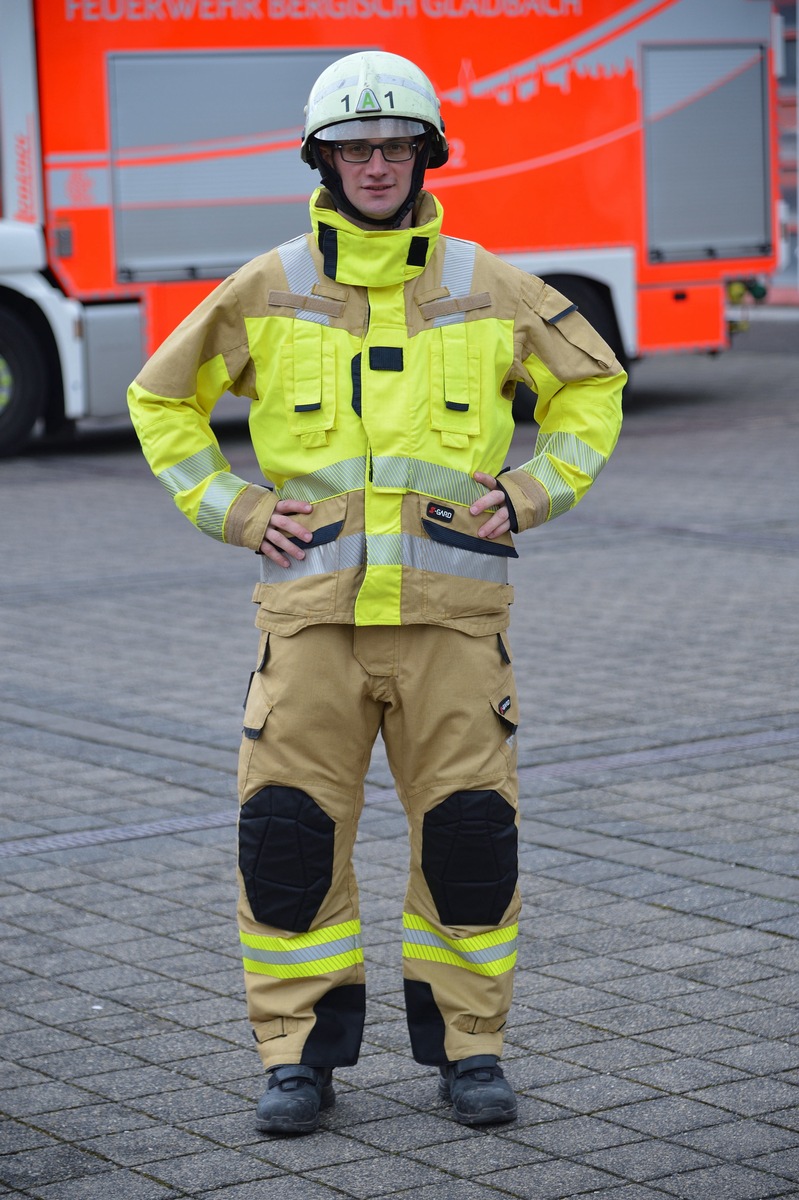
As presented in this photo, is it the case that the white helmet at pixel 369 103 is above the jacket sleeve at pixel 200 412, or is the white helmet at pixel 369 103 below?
above

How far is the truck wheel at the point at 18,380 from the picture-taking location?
1366 centimetres

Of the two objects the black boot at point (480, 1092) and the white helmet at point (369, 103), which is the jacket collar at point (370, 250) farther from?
the black boot at point (480, 1092)

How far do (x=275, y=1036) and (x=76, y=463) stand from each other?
10943 mm

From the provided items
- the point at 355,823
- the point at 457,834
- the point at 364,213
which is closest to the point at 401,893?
the point at 355,823

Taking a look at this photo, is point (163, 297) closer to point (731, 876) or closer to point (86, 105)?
point (86, 105)

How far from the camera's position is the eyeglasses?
3674 millimetres

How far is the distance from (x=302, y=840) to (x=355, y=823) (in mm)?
158

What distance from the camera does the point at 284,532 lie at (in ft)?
12.3

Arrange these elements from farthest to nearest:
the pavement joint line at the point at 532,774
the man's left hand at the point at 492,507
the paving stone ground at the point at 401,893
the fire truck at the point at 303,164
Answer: the fire truck at the point at 303,164, the pavement joint line at the point at 532,774, the man's left hand at the point at 492,507, the paving stone ground at the point at 401,893

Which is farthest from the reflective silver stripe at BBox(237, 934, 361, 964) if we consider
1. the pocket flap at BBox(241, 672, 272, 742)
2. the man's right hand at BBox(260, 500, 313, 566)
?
the man's right hand at BBox(260, 500, 313, 566)

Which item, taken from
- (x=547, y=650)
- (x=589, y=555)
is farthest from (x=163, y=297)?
(x=547, y=650)

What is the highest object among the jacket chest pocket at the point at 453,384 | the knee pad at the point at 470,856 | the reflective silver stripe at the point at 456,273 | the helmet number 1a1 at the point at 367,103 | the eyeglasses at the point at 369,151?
the helmet number 1a1 at the point at 367,103

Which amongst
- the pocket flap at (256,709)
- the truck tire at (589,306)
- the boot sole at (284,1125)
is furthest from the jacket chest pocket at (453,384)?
the truck tire at (589,306)

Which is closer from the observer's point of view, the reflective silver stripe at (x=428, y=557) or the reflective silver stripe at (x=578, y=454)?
the reflective silver stripe at (x=428, y=557)
